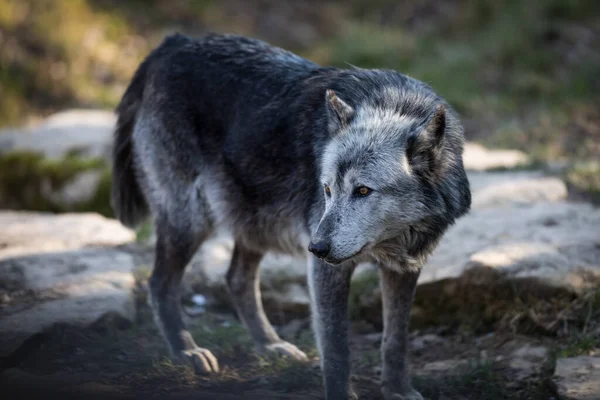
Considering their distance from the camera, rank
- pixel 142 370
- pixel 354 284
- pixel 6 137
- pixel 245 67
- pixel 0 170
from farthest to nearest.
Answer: pixel 6 137, pixel 0 170, pixel 354 284, pixel 245 67, pixel 142 370

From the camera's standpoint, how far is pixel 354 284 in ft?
16.9

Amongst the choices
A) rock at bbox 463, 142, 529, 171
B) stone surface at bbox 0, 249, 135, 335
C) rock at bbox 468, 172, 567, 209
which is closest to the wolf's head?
stone surface at bbox 0, 249, 135, 335

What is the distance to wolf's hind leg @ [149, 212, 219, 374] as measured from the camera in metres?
4.58

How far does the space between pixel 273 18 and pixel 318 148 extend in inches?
370

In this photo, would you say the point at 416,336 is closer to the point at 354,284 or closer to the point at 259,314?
the point at 354,284

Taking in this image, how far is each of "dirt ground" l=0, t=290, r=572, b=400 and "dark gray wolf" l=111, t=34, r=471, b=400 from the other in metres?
0.17

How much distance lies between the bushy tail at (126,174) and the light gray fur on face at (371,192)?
1.96 meters

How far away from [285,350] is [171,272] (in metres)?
0.88

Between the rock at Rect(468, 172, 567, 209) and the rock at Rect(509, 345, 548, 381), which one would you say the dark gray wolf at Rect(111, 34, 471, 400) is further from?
the rock at Rect(468, 172, 567, 209)

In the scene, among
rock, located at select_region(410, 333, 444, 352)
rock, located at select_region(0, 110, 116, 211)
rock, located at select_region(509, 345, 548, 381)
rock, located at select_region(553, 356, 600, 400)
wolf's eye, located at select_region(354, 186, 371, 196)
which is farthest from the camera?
rock, located at select_region(0, 110, 116, 211)

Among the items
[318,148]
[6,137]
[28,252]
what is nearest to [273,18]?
[6,137]

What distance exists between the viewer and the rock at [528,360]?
4137 mm

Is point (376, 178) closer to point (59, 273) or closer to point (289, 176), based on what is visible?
point (289, 176)

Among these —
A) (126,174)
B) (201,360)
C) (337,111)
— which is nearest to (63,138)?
(126,174)
